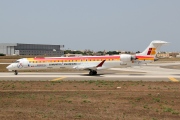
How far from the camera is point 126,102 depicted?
16.6 metres

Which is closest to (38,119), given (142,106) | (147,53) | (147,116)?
(147,116)

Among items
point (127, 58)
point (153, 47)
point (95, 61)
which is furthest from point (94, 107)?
point (153, 47)

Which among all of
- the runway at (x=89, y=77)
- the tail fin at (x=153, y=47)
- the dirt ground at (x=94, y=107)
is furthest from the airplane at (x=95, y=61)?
the dirt ground at (x=94, y=107)

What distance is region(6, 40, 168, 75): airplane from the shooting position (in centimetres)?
4028

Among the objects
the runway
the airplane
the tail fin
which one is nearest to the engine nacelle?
the airplane

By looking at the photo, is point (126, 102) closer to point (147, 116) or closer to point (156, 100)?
point (156, 100)

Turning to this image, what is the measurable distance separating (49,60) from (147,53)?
1417 cm

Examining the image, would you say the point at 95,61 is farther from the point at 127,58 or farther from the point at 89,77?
the point at 89,77

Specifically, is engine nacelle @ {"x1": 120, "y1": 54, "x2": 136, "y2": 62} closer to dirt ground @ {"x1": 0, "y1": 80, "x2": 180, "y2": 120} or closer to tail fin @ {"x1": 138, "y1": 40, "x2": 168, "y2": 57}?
tail fin @ {"x1": 138, "y1": 40, "x2": 168, "y2": 57}

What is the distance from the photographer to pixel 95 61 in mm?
40625

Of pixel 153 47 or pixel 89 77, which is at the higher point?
pixel 153 47

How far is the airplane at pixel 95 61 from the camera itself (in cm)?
4028

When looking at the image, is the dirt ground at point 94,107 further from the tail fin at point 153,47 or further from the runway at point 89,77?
the tail fin at point 153,47

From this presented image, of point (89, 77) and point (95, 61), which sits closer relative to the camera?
point (89, 77)
